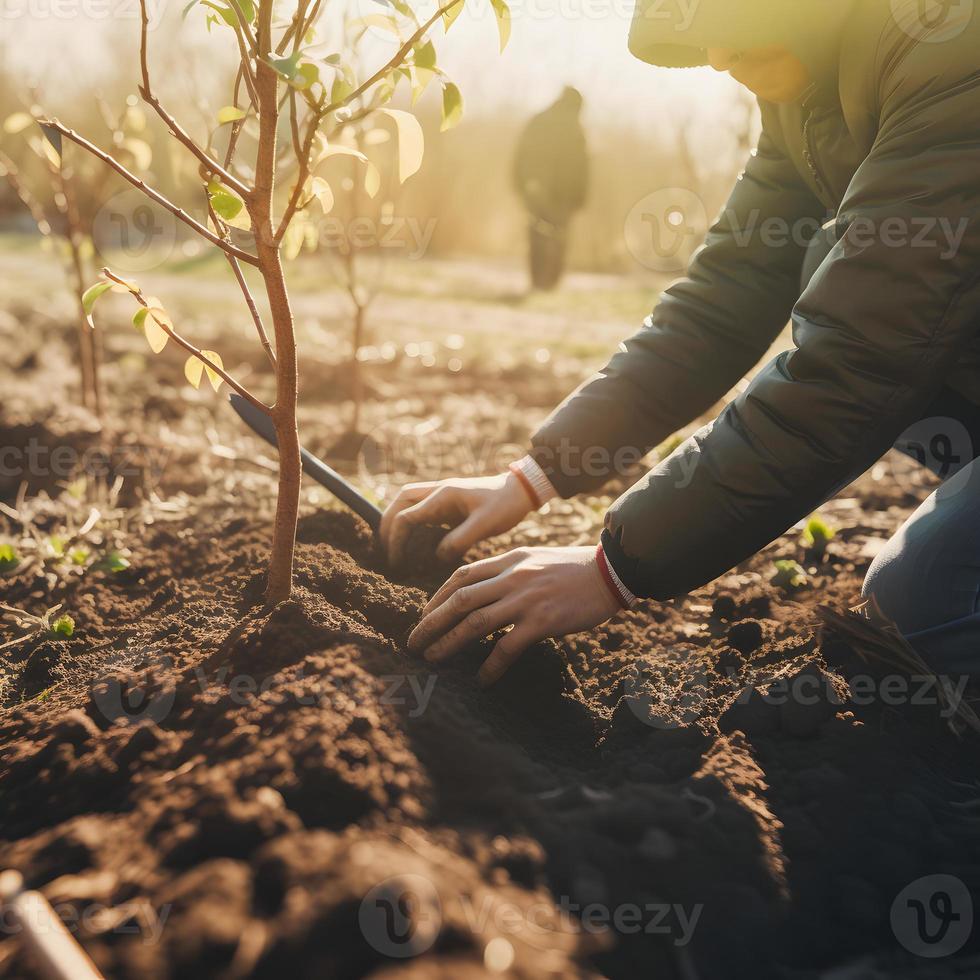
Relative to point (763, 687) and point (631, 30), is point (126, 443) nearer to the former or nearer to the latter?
point (631, 30)

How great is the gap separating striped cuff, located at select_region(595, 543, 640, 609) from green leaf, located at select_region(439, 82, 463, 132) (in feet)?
2.85

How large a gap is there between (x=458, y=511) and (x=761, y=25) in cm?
126

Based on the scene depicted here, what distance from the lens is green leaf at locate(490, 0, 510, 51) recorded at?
1244 mm

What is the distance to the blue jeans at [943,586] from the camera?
1.71m

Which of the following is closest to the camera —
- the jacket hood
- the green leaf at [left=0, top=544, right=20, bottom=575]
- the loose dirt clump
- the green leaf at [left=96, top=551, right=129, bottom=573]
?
the loose dirt clump

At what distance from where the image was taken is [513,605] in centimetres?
147

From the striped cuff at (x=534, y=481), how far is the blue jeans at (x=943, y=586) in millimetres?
850

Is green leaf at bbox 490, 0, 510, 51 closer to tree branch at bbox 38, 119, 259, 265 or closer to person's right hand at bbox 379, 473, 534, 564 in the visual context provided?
tree branch at bbox 38, 119, 259, 265

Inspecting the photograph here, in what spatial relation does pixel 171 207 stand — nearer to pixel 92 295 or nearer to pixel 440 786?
pixel 92 295

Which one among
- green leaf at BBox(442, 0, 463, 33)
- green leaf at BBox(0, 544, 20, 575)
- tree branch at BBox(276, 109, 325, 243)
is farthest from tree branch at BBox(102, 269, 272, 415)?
green leaf at BBox(0, 544, 20, 575)

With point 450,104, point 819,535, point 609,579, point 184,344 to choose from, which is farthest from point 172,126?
point 819,535

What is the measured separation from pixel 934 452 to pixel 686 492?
1071 millimetres

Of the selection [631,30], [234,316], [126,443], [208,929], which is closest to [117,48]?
[234,316]

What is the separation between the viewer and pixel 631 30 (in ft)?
5.93
